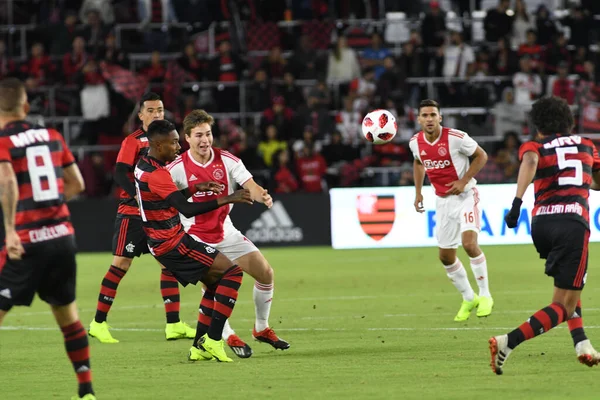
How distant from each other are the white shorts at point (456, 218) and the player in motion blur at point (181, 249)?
3898 mm

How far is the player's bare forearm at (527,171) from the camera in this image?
7.91m

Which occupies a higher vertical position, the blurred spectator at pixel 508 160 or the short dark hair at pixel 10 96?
the short dark hair at pixel 10 96

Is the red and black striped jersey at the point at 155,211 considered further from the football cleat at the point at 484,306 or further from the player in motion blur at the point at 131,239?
the football cleat at the point at 484,306

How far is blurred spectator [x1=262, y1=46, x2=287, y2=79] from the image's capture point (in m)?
25.0

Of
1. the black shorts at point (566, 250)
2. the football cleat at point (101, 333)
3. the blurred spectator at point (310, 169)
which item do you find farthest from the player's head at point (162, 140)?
the blurred spectator at point (310, 169)

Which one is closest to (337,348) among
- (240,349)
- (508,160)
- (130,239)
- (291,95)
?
(240,349)

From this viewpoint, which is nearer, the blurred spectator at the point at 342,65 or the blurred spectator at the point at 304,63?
the blurred spectator at the point at 342,65

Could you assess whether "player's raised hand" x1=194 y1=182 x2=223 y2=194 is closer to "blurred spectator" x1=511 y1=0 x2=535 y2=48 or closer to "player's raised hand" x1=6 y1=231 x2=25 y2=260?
"player's raised hand" x1=6 y1=231 x2=25 y2=260

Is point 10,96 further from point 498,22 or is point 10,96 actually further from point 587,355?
point 498,22

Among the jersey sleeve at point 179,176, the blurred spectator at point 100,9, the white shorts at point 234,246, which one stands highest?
the blurred spectator at point 100,9

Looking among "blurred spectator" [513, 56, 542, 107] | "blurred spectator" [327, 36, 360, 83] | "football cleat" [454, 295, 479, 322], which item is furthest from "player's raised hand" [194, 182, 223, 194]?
"blurred spectator" [513, 56, 542, 107]

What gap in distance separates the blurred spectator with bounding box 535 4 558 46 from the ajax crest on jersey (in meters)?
6.98

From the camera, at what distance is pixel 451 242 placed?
41.4ft

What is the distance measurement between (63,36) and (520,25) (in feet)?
34.7
